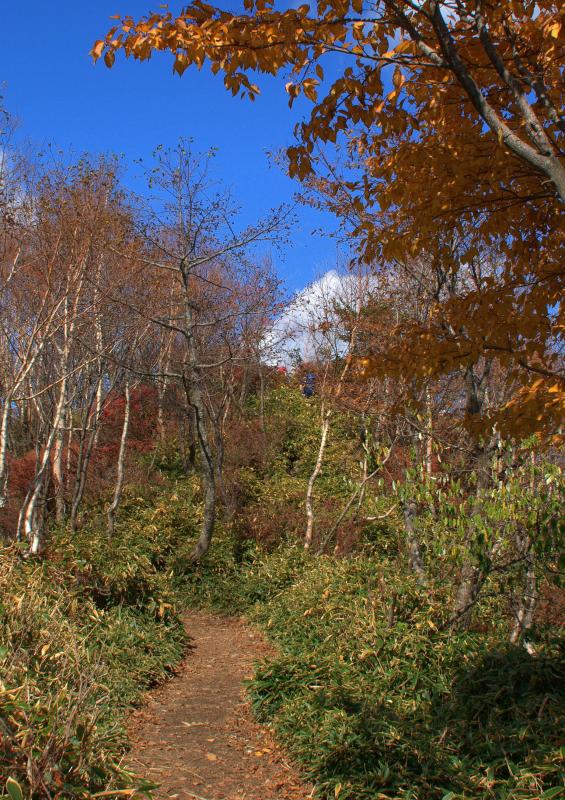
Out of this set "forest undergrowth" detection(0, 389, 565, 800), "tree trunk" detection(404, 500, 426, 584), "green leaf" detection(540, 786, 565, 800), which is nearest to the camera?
"green leaf" detection(540, 786, 565, 800)

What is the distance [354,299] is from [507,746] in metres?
9.36

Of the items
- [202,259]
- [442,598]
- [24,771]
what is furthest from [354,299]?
[24,771]

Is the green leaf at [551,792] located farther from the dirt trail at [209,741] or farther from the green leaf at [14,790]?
the green leaf at [14,790]

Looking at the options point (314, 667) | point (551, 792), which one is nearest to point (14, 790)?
point (551, 792)

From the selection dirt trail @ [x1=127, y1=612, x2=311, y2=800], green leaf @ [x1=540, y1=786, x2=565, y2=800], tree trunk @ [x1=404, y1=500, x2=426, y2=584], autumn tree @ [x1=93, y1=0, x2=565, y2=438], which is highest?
autumn tree @ [x1=93, y1=0, x2=565, y2=438]

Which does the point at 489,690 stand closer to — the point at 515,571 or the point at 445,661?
the point at 445,661

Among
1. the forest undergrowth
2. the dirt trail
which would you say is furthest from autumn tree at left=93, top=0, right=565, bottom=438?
the dirt trail

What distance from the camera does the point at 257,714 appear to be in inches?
240

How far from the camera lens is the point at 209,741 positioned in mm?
5656

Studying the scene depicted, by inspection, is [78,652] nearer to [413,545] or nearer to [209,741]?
[209,741]

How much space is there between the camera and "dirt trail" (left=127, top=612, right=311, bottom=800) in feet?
15.6

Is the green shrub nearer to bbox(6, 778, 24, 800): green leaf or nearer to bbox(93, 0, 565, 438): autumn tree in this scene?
bbox(6, 778, 24, 800): green leaf

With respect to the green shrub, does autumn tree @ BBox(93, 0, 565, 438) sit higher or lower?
higher

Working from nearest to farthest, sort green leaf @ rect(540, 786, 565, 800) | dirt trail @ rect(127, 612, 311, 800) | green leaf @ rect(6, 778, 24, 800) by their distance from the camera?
green leaf @ rect(6, 778, 24, 800) < green leaf @ rect(540, 786, 565, 800) < dirt trail @ rect(127, 612, 311, 800)
